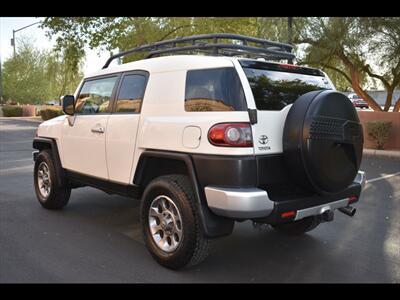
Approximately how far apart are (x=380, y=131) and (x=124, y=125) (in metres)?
10.6

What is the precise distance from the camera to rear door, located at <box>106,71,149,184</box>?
13.6 feet

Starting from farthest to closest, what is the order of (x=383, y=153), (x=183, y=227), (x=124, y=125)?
(x=383, y=153)
(x=124, y=125)
(x=183, y=227)

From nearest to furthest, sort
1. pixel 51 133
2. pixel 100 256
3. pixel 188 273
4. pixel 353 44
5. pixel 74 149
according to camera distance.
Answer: pixel 188 273 < pixel 100 256 < pixel 74 149 < pixel 51 133 < pixel 353 44

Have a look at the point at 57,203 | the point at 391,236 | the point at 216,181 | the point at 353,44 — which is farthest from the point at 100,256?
the point at 353,44

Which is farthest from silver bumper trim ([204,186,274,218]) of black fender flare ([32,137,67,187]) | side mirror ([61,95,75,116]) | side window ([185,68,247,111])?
black fender flare ([32,137,67,187])

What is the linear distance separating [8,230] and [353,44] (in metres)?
13.0

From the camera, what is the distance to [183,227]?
139 inches

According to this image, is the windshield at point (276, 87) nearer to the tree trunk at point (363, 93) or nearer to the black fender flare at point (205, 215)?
the black fender flare at point (205, 215)

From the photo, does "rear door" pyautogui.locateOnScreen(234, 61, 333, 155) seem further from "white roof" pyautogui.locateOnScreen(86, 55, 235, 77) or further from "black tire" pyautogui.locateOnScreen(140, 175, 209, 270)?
"black tire" pyautogui.locateOnScreen(140, 175, 209, 270)

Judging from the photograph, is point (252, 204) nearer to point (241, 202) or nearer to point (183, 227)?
point (241, 202)

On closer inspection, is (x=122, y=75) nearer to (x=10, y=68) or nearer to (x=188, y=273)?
(x=188, y=273)

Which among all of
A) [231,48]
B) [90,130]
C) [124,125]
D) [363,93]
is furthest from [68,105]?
[363,93]

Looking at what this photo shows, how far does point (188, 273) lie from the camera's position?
11.9 feet
